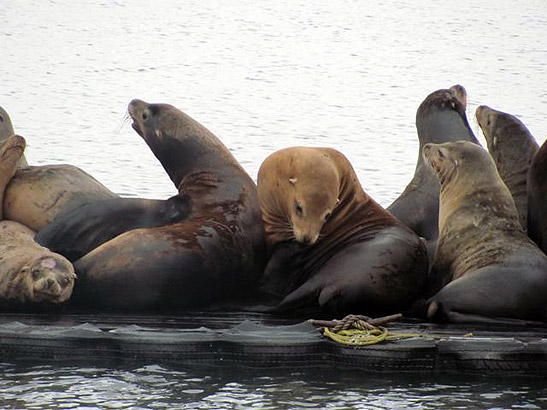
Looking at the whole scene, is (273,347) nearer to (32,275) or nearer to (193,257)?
(193,257)

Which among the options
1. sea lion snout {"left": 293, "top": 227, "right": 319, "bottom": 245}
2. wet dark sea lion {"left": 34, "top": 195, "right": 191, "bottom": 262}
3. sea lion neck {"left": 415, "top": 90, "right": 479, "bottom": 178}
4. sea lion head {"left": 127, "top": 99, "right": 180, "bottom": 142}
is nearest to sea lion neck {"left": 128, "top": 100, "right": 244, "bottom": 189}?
sea lion head {"left": 127, "top": 99, "right": 180, "bottom": 142}

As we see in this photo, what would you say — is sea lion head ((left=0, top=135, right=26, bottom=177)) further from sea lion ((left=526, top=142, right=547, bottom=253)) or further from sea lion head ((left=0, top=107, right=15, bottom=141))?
sea lion ((left=526, top=142, right=547, bottom=253))

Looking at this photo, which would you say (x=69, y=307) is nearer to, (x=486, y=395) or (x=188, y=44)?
(x=486, y=395)

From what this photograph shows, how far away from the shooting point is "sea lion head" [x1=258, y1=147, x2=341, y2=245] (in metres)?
7.20

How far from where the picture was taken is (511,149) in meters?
8.62

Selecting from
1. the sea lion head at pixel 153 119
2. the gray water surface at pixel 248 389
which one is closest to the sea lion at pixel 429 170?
the sea lion head at pixel 153 119

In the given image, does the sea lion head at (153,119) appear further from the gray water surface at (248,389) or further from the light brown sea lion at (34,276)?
the gray water surface at (248,389)

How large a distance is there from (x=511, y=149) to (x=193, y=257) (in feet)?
7.83

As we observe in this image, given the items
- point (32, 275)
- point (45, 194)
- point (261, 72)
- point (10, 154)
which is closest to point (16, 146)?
point (10, 154)

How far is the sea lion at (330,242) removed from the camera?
708cm

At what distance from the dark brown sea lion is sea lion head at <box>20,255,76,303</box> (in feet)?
3.34

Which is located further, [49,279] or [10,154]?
[10,154]

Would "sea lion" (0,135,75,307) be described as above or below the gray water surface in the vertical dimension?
above

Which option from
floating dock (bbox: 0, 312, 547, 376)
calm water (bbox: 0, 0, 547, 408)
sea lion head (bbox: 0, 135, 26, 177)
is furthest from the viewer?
calm water (bbox: 0, 0, 547, 408)
